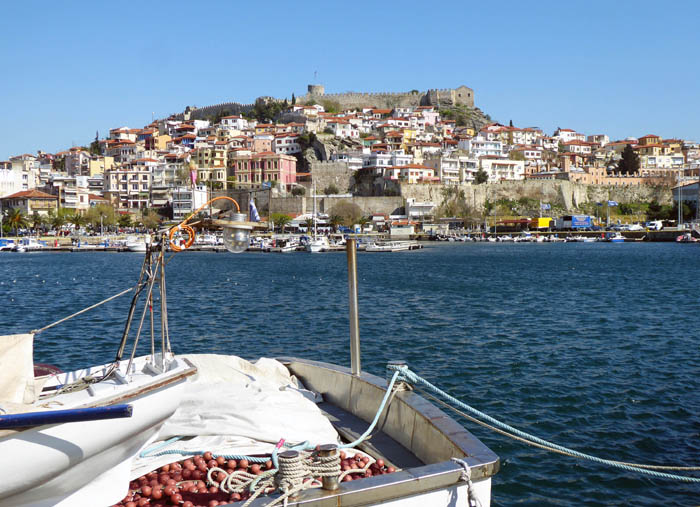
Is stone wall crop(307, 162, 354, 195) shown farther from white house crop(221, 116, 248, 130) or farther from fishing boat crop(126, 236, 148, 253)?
fishing boat crop(126, 236, 148, 253)

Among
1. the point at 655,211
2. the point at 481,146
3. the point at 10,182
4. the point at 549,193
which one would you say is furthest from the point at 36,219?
the point at 655,211

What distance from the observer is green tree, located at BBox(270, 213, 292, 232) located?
78.9m

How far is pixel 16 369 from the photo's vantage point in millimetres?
4461

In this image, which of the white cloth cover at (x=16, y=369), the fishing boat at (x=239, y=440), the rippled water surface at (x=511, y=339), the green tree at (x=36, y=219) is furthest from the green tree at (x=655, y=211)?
the white cloth cover at (x=16, y=369)

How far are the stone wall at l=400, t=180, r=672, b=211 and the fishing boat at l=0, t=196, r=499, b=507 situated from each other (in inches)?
3082

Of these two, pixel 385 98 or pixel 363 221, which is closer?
pixel 363 221

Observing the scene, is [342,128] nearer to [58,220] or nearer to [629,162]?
[58,220]

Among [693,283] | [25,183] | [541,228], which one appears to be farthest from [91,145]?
[693,283]

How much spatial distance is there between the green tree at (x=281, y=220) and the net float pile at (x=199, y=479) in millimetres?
74225

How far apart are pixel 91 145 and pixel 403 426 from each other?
12459cm

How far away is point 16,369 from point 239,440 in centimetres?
180

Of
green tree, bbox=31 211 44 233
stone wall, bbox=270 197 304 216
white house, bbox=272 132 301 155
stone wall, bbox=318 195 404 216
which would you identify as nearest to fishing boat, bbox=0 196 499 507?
stone wall, bbox=270 197 304 216

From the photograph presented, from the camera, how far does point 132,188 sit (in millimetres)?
89750

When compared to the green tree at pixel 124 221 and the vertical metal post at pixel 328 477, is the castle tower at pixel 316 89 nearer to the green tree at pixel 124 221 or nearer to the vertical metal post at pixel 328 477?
the green tree at pixel 124 221
